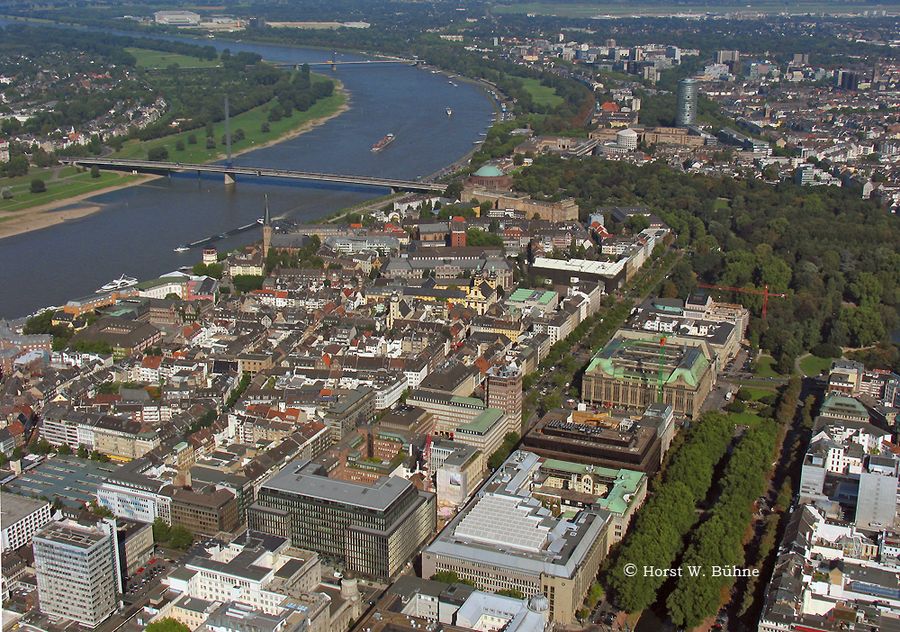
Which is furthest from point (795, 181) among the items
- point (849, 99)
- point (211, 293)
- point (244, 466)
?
point (244, 466)

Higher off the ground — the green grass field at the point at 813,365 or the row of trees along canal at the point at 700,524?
the row of trees along canal at the point at 700,524

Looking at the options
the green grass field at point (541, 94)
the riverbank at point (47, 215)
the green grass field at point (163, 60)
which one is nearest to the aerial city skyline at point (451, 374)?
the riverbank at point (47, 215)

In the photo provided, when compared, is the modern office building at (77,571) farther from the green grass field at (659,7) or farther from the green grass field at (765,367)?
the green grass field at (659,7)

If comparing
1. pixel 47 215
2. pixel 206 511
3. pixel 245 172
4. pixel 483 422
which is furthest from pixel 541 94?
pixel 206 511

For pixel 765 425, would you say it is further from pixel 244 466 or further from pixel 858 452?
pixel 244 466

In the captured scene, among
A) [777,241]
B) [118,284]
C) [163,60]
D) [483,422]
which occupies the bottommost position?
[777,241]

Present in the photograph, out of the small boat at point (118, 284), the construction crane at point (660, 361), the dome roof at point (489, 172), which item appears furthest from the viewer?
the dome roof at point (489, 172)

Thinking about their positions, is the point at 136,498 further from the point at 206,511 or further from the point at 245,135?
the point at 245,135
